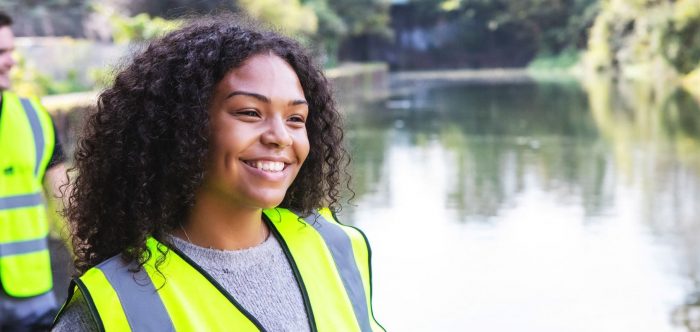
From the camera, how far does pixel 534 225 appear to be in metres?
8.96

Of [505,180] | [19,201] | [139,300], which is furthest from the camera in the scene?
[505,180]

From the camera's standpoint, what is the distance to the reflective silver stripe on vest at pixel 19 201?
10.1 ft

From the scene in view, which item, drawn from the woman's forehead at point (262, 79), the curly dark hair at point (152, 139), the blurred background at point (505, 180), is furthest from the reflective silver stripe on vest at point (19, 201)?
the woman's forehead at point (262, 79)

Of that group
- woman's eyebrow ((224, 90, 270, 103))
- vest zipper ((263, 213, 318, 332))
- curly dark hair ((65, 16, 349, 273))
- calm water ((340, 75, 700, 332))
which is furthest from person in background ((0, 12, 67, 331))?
calm water ((340, 75, 700, 332))

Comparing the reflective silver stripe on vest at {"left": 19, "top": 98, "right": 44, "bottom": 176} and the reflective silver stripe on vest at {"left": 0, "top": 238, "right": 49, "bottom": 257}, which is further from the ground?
the reflective silver stripe on vest at {"left": 19, "top": 98, "right": 44, "bottom": 176}

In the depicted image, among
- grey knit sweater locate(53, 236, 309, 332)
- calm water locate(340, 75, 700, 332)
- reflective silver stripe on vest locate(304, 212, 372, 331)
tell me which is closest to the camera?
grey knit sweater locate(53, 236, 309, 332)

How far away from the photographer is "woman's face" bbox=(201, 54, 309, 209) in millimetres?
1758

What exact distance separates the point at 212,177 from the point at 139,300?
289mm

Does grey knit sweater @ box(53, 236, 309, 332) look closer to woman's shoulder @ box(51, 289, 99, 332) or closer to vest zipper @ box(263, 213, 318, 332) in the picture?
vest zipper @ box(263, 213, 318, 332)

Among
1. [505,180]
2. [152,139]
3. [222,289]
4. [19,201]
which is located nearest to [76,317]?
[222,289]

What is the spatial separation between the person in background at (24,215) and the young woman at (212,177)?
133 cm

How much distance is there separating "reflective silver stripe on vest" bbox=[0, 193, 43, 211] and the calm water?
1.97 metres

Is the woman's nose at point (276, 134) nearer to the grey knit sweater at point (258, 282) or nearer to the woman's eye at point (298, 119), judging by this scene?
the woman's eye at point (298, 119)

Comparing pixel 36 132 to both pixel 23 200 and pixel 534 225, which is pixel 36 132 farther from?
pixel 534 225
